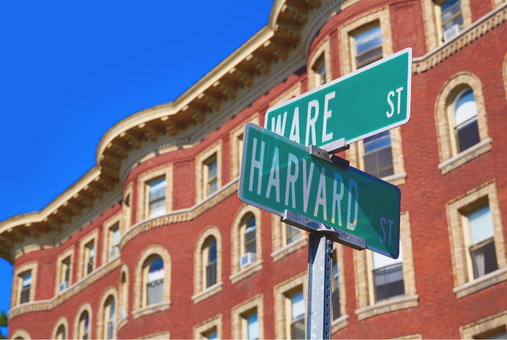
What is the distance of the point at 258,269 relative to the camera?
25578 mm

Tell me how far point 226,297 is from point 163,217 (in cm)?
460

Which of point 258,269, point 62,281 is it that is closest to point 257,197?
point 258,269

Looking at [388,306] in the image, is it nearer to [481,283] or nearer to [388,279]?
[388,279]

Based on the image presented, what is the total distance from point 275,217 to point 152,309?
647cm

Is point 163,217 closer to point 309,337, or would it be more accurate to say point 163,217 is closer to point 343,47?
point 343,47

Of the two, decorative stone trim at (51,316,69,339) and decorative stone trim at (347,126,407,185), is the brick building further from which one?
decorative stone trim at (51,316,69,339)

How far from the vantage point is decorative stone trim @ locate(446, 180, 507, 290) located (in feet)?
60.6

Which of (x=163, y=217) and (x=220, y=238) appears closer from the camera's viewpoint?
(x=220, y=238)

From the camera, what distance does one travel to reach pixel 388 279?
2016cm

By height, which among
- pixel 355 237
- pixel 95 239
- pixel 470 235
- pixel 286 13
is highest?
pixel 286 13

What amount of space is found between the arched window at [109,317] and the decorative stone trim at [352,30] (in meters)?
15.8

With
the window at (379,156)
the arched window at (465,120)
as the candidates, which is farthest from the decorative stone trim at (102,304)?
the arched window at (465,120)

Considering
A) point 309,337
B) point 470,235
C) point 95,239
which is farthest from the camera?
point 95,239

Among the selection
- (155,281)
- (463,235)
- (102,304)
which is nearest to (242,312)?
(155,281)
